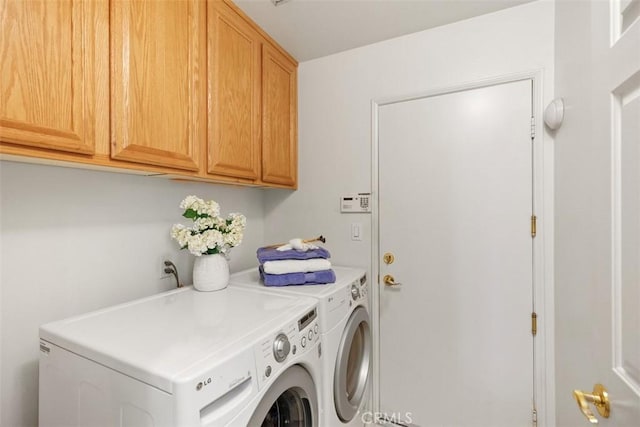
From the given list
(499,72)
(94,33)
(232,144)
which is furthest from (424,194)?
(94,33)

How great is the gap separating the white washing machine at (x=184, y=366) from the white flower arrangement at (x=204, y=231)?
28 cm

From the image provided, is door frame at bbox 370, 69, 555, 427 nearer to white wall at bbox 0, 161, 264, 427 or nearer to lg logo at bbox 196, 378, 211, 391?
lg logo at bbox 196, 378, 211, 391

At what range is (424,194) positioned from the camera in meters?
1.71

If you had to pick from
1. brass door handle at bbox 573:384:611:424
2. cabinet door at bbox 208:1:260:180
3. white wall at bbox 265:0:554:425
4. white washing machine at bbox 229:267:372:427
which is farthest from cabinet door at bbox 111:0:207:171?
brass door handle at bbox 573:384:611:424

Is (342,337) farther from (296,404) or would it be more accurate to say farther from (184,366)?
(184,366)

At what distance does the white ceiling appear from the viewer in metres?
1.47

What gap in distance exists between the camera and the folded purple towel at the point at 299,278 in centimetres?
140

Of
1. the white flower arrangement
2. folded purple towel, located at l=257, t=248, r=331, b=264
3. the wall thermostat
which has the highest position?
the wall thermostat

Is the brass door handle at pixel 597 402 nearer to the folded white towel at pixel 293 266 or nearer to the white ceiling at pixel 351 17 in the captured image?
the folded white towel at pixel 293 266

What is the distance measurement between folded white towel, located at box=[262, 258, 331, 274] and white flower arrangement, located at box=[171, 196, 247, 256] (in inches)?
8.1

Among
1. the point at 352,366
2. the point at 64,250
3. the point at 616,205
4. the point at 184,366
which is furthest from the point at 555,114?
the point at 64,250

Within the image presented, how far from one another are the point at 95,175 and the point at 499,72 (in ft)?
6.62

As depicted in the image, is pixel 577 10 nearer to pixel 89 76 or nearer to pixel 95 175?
pixel 89 76

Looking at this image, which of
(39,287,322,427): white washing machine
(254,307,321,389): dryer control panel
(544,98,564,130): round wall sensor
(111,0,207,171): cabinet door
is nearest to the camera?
(39,287,322,427): white washing machine
